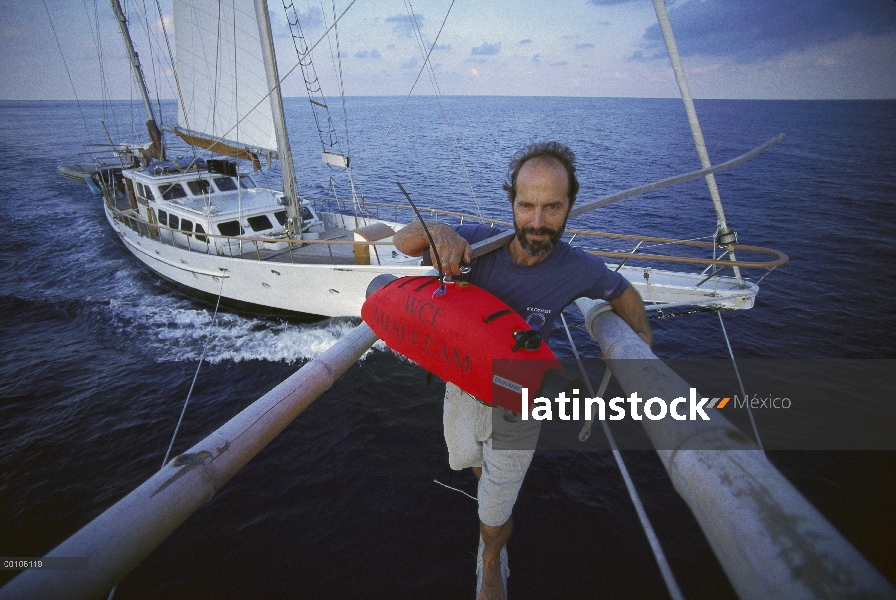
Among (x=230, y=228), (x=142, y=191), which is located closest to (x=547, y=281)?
(x=230, y=228)

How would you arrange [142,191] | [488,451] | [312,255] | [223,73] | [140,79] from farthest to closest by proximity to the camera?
[140,79]
[142,191]
[223,73]
[312,255]
[488,451]

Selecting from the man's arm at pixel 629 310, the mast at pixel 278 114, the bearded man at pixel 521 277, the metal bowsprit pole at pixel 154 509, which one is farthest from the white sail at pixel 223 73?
the man's arm at pixel 629 310

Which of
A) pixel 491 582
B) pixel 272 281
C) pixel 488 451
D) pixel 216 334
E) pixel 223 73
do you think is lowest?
pixel 216 334

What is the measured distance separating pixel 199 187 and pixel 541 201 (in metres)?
16.0

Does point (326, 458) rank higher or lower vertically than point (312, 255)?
lower

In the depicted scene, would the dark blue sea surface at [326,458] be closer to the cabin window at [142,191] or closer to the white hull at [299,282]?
the white hull at [299,282]

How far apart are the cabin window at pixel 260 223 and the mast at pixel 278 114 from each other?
5.10 ft

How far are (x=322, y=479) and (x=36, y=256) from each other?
2051 centimetres

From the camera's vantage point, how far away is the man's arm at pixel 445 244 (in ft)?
7.14

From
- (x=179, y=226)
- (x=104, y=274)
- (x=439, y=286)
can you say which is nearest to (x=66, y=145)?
(x=104, y=274)

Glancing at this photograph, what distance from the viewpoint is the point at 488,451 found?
97.2 inches

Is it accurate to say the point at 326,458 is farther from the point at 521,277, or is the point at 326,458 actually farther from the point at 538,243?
the point at 538,243

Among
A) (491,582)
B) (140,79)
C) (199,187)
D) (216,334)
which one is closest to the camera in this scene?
(491,582)

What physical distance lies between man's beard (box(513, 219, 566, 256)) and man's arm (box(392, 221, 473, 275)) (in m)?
0.32
